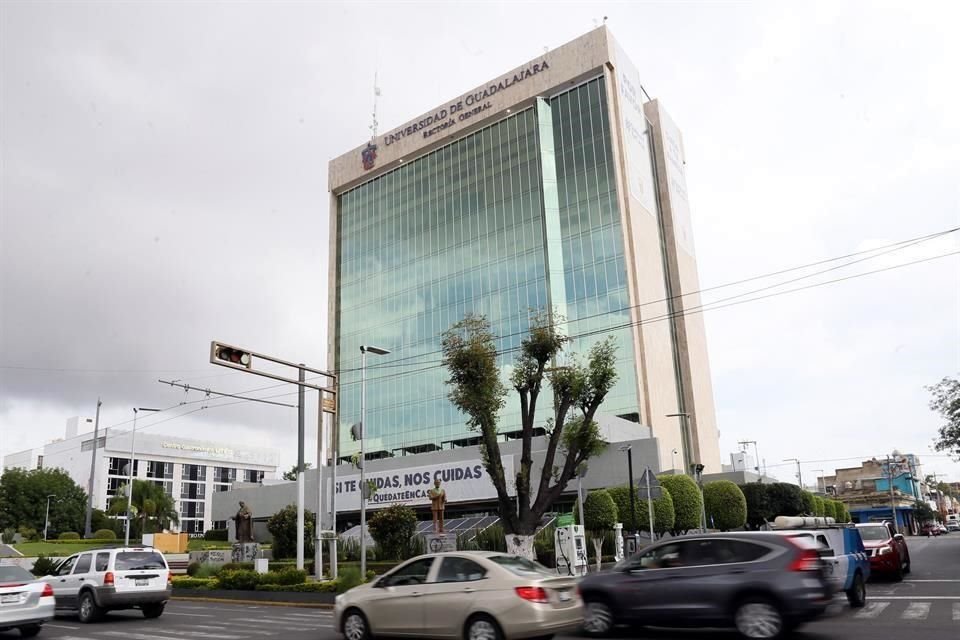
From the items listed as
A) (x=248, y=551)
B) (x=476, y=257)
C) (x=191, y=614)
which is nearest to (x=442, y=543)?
(x=248, y=551)

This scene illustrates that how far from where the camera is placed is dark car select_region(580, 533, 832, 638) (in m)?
10.4

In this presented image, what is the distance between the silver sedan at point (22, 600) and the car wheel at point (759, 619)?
1195cm

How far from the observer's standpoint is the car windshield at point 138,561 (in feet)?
55.5

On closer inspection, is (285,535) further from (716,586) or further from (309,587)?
(716,586)

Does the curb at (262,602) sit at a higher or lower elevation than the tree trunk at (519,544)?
lower

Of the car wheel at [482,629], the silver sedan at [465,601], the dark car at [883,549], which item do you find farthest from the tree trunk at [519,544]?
the car wheel at [482,629]

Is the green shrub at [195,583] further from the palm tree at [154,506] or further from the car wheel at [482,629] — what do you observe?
the palm tree at [154,506]

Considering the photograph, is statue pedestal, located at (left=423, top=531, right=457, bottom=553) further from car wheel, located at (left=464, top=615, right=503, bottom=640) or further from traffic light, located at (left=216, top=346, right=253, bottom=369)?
car wheel, located at (left=464, top=615, right=503, bottom=640)

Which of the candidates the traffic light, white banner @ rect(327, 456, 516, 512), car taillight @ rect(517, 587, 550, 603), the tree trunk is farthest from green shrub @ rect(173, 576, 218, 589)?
white banner @ rect(327, 456, 516, 512)

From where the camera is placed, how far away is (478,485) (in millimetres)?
42031

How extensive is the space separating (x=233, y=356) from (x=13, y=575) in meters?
7.67

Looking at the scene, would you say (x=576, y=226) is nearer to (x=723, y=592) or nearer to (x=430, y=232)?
(x=430, y=232)

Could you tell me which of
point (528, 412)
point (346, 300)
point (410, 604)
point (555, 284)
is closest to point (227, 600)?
point (528, 412)

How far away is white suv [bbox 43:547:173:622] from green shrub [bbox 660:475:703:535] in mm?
24508
